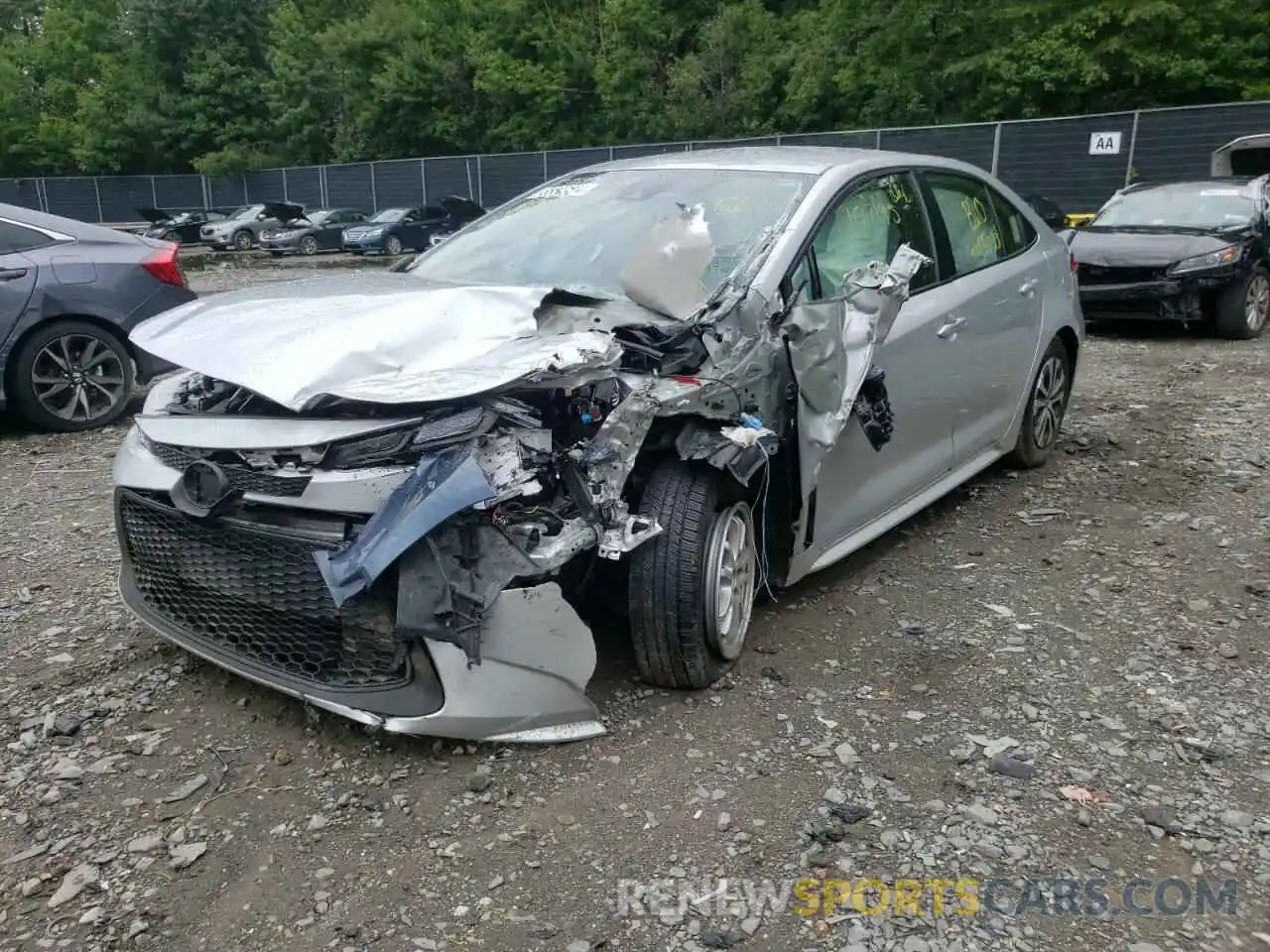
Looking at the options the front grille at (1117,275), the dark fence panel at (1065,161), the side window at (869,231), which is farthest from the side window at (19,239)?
the dark fence panel at (1065,161)

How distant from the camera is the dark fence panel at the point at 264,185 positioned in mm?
40719

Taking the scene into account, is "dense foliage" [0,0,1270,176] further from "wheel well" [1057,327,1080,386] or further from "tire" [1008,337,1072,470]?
"tire" [1008,337,1072,470]

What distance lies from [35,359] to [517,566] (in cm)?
525

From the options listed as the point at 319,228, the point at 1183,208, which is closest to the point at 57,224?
→ the point at 1183,208

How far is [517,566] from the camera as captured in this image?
2.73m

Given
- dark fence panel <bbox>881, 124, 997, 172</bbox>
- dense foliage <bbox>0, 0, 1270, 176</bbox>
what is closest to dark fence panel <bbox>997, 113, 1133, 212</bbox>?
dark fence panel <bbox>881, 124, 997, 172</bbox>

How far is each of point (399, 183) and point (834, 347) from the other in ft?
113

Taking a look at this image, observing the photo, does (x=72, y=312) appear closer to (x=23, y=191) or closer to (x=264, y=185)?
(x=264, y=185)

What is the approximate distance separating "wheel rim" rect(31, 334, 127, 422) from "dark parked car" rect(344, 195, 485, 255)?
1975 centimetres

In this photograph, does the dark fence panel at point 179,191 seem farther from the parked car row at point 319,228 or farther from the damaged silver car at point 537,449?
the damaged silver car at point 537,449

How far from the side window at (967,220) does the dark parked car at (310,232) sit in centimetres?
2528

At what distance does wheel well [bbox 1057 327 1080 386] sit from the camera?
558cm

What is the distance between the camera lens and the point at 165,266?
23.3ft

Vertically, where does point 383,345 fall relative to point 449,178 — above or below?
above
